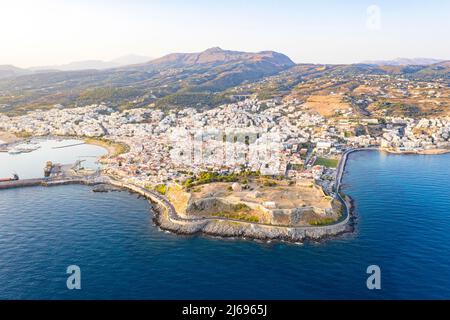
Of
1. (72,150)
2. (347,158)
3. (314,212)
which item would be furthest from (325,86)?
(314,212)

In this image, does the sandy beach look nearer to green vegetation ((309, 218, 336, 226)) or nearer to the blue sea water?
the blue sea water

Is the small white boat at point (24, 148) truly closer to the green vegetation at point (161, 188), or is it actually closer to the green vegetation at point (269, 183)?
the green vegetation at point (161, 188)

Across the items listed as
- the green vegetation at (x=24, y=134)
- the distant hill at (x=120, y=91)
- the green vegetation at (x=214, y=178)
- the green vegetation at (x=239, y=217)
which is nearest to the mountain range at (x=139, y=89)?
the distant hill at (x=120, y=91)

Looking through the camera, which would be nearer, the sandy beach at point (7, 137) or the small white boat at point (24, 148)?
the small white boat at point (24, 148)

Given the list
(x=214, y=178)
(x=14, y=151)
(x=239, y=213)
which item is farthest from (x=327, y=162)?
(x=14, y=151)

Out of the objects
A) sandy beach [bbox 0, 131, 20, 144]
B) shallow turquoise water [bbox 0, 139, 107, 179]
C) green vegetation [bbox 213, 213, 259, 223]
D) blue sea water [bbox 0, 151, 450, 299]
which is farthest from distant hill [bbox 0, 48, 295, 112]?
green vegetation [bbox 213, 213, 259, 223]

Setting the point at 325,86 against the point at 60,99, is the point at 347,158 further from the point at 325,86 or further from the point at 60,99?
the point at 60,99
